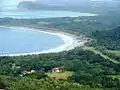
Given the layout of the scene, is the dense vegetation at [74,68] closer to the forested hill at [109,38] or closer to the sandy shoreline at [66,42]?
the forested hill at [109,38]

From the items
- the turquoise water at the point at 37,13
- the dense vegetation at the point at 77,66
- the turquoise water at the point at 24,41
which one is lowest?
the turquoise water at the point at 37,13

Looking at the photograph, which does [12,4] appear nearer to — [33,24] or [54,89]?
[33,24]

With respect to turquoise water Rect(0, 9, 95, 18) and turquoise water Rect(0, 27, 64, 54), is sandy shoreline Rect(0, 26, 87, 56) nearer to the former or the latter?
turquoise water Rect(0, 27, 64, 54)

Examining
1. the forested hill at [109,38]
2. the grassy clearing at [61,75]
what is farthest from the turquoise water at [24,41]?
the grassy clearing at [61,75]

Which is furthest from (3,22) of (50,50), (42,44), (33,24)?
(50,50)

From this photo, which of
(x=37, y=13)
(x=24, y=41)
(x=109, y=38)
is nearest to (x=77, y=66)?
(x=109, y=38)

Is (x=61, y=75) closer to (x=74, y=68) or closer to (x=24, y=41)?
(x=74, y=68)

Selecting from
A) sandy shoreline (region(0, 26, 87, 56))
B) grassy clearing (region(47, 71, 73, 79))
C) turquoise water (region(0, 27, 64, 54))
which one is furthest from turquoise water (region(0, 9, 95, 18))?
grassy clearing (region(47, 71, 73, 79))
